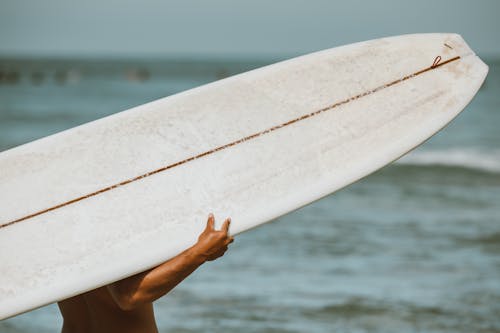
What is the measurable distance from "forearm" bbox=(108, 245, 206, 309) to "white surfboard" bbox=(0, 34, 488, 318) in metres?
0.11

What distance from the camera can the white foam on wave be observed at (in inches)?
546

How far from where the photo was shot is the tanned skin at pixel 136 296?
2799mm

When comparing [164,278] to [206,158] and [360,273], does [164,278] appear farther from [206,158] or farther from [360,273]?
[360,273]

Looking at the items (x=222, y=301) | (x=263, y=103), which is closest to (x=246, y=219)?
(x=263, y=103)

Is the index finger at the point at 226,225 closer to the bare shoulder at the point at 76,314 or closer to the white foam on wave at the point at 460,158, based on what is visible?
the bare shoulder at the point at 76,314

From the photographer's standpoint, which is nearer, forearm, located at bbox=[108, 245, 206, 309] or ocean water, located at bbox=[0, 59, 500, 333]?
forearm, located at bbox=[108, 245, 206, 309]

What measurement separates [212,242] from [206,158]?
0.53 metres

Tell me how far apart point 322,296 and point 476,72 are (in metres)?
2.47

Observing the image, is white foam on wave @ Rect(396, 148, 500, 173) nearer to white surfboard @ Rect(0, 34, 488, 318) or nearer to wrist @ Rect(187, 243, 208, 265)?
white surfboard @ Rect(0, 34, 488, 318)

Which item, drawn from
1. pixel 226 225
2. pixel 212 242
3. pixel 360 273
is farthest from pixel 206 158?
pixel 360 273

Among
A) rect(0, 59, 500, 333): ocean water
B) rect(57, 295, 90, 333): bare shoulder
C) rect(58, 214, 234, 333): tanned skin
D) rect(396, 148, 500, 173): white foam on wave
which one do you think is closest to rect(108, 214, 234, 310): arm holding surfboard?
rect(58, 214, 234, 333): tanned skin

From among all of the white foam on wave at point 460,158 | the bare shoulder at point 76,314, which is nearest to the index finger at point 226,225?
the bare shoulder at point 76,314

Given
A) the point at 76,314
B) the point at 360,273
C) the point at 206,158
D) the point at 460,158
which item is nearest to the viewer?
the point at 76,314

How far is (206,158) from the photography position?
328 centimetres
